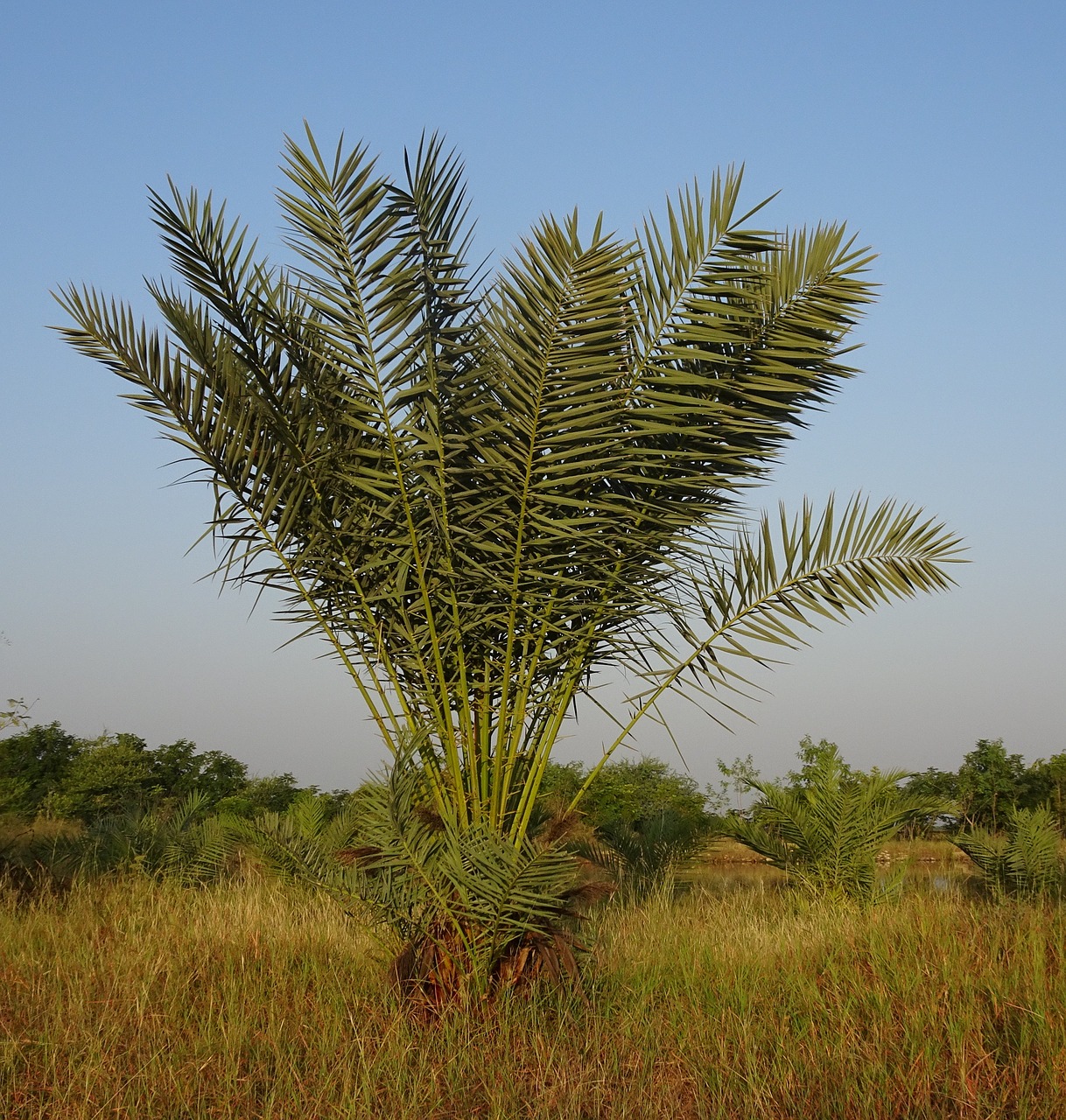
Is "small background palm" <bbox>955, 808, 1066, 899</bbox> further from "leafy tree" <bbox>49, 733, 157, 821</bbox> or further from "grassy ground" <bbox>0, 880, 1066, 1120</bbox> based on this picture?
"leafy tree" <bbox>49, 733, 157, 821</bbox>

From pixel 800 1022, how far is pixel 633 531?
2627mm

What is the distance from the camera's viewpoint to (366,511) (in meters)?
5.52

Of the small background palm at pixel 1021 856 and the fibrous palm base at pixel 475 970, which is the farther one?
the small background palm at pixel 1021 856

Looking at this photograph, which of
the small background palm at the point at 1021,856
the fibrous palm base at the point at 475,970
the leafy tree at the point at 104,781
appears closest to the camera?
the fibrous palm base at the point at 475,970

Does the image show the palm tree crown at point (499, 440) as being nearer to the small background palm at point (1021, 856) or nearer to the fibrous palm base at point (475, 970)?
the fibrous palm base at point (475, 970)

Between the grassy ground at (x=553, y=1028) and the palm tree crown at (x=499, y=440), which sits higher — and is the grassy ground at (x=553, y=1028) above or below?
below

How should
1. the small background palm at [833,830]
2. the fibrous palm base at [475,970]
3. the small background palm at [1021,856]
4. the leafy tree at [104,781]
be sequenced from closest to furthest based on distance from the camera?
the fibrous palm base at [475,970] < the small background palm at [1021,856] < the small background palm at [833,830] < the leafy tree at [104,781]

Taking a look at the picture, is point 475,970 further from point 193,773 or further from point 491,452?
point 193,773

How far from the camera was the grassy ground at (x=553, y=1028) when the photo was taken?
3871 mm

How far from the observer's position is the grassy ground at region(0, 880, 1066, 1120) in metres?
3.87

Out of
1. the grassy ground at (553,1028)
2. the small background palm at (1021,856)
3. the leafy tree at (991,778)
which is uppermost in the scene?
the leafy tree at (991,778)

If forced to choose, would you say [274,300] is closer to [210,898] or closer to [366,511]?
[366,511]

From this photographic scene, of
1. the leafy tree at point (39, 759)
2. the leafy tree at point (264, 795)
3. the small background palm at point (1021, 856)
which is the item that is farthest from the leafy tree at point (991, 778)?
the leafy tree at point (39, 759)

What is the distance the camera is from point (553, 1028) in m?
4.92
